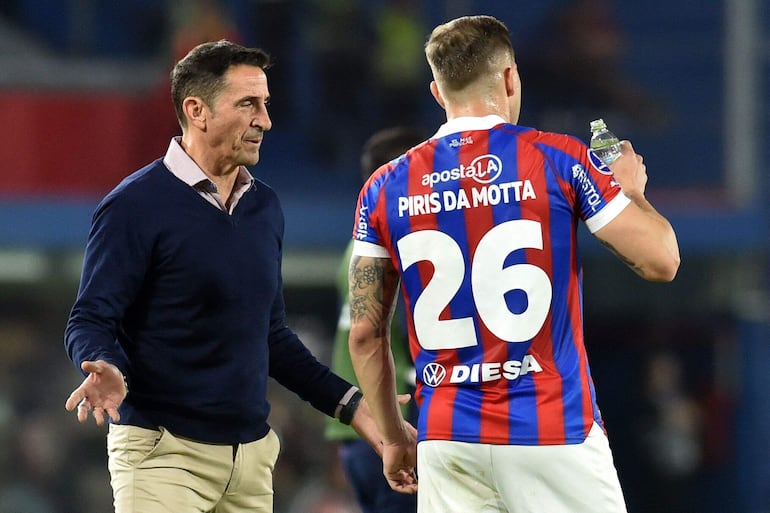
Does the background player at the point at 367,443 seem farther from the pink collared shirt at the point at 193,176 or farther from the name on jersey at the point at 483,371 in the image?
the name on jersey at the point at 483,371

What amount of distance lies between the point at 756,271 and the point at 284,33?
554 centimetres

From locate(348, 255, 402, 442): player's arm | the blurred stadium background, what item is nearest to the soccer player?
locate(348, 255, 402, 442): player's arm

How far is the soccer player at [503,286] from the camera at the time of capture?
10.8ft

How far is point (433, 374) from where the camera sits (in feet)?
11.4

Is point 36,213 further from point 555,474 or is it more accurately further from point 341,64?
point 555,474

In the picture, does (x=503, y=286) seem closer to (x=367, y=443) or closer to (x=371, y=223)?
(x=371, y=223)

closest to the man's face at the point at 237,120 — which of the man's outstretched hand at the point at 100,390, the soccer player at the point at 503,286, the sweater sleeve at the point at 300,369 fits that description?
the sweater sleeve at the point at 300,369

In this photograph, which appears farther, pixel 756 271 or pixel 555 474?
pixel 756 271

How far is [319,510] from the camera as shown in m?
9.55

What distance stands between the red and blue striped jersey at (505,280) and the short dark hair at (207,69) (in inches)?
32.3

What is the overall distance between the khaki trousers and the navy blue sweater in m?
0.04

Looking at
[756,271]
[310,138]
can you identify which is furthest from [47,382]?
[756,271]

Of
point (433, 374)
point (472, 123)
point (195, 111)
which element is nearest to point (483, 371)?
point (433, 374)

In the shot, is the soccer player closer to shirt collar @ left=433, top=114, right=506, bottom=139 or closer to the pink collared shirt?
shirt collar @ left=433, top=114, right=506, bottom=139
